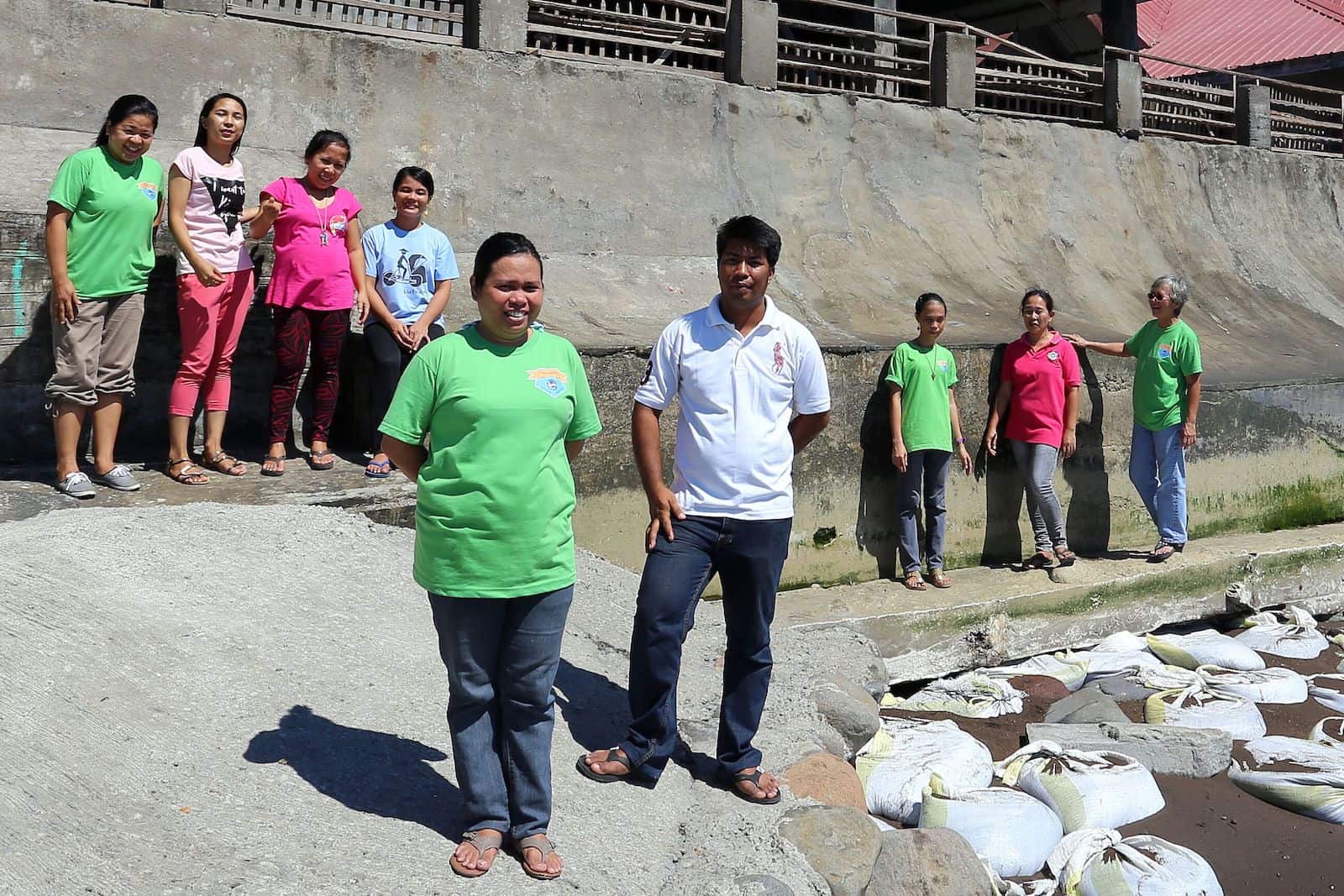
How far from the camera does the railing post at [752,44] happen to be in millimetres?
10344

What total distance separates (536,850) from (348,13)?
26.2 ft

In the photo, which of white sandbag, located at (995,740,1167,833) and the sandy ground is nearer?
the sandy ground

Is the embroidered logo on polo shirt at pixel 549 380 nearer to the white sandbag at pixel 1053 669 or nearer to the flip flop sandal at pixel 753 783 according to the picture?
the flip flop sandal at pixel 753 783

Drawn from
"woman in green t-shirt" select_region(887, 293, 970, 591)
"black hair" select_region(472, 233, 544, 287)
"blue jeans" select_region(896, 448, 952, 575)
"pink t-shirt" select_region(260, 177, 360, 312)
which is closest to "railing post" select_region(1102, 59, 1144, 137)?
"woman in green t-shirt" select_region(887, 293, 970, 591)

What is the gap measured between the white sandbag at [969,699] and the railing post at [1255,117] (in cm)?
1018

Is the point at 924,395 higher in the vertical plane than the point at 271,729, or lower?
higher

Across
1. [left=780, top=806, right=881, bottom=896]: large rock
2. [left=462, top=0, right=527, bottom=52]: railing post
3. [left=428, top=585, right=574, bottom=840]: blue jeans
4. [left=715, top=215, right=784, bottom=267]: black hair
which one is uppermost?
[left=462, top=0, right=527, bottom=52]: railing post

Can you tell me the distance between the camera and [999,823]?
15.4 ft

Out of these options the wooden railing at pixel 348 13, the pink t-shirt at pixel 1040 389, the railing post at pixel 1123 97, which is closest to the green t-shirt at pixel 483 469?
the pink t-shirt at pixel 1040 389

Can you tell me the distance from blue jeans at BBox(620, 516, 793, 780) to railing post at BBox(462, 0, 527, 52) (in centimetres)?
Result: 635

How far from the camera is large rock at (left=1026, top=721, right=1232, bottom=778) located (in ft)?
18.5

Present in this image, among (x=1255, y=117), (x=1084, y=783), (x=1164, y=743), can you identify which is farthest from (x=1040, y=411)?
(x=1255, y=117)

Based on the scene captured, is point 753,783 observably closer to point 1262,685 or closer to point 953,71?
point 1262,685

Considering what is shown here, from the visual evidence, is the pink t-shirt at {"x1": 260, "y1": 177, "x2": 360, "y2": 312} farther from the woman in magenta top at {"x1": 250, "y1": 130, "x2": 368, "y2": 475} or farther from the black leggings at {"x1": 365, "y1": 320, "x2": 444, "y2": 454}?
the black leggings at {"x1": 365, "y1": 320, "x2": 444, "y2": 454}
